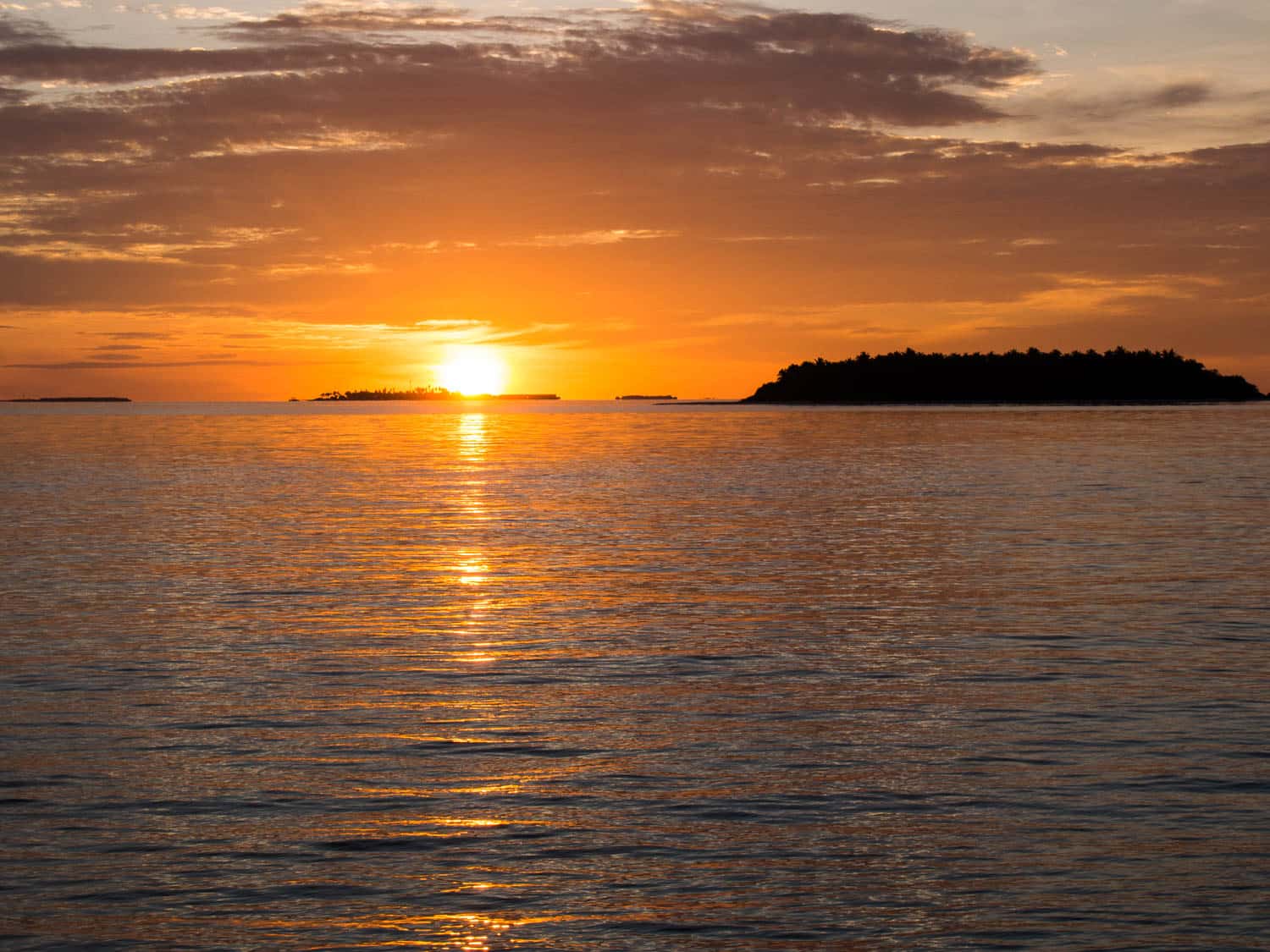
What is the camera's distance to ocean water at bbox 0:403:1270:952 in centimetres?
1090

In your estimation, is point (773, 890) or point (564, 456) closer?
point (773, 890)

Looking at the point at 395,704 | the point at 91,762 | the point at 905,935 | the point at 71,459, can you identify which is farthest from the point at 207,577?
the point at 71,459

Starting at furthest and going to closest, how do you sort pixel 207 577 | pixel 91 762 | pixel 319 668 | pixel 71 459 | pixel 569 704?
pixel 71 459 → pixel 207 577 → pixel 319 668 → pixel 569 704 → pixel 91 762

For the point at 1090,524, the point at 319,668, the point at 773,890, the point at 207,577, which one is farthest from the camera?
the point at 1090,524

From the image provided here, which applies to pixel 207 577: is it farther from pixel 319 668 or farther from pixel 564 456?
pixel 564 456

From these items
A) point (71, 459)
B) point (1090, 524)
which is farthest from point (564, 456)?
point (1090, 524)

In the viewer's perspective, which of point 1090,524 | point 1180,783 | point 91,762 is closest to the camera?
point 1180,783

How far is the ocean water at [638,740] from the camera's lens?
1090 centimetres

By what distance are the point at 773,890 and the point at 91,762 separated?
8.02 meters

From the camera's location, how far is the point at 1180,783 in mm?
14094

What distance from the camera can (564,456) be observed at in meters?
95.9

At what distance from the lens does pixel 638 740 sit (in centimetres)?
1600

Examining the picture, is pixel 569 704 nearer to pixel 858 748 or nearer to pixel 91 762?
pixel 858 748

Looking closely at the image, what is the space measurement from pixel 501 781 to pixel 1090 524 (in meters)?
30.8
